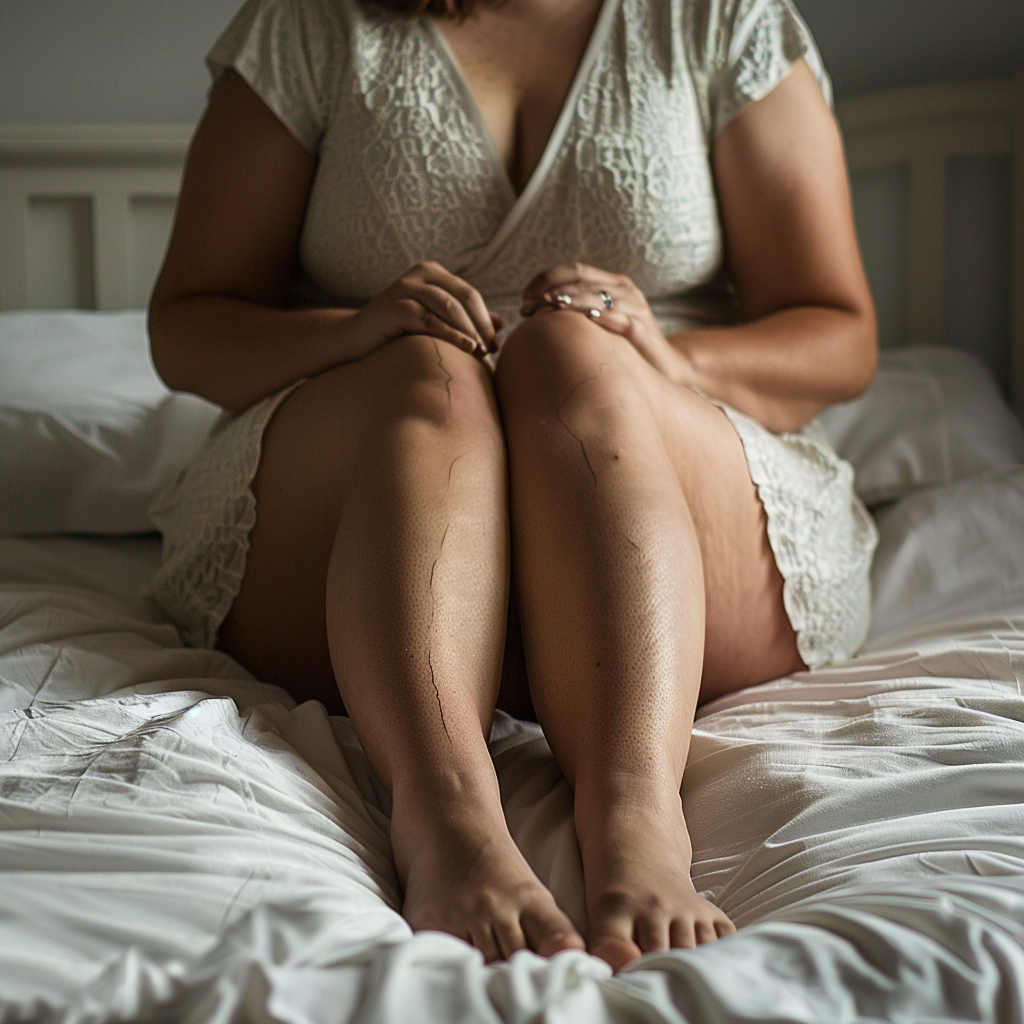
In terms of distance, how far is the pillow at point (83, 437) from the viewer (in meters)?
1.19

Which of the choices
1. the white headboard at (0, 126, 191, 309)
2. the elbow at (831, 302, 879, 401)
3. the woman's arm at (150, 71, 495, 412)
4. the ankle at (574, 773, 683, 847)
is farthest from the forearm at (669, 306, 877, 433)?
the white headboard at (0, 126, 191, 309)

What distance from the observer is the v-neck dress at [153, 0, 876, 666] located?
103 centimetres

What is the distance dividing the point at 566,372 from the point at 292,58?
520 mm

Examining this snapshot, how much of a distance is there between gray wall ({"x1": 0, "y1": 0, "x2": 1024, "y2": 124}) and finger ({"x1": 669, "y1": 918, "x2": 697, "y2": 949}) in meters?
1.66

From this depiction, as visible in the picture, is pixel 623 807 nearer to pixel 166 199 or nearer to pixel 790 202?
pixel 790 202

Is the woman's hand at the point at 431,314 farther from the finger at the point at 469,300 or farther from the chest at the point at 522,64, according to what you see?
the chest at the point at 522,64

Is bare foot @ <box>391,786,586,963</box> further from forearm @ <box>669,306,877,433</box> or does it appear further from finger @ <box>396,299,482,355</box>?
forearm @ <box>669,306,877,433</box>

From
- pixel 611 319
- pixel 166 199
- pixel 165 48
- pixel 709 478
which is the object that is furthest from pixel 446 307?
pixel 165 48

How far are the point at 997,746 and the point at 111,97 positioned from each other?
1676 mm

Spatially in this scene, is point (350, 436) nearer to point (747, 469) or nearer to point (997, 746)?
point (747, 469)

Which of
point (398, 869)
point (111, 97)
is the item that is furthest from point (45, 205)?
point (398, 869)

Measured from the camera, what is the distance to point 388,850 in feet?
1.97

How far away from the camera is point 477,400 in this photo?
2.44 feet

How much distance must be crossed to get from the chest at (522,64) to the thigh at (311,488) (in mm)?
354
